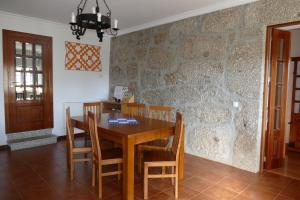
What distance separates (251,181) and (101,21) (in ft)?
9.24

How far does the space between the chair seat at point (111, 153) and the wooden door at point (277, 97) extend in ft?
7.41

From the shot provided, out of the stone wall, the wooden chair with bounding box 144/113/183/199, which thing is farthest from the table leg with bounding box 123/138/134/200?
the stone wall

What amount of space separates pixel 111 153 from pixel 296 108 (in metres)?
4.05

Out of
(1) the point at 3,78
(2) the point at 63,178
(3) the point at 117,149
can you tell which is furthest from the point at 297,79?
(1) the point at 3,78

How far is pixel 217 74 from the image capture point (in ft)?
12.1

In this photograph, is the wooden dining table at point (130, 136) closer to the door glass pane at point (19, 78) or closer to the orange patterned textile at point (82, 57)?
the door glass pane at point (19, 78)

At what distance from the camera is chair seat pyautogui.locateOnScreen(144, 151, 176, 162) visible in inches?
101

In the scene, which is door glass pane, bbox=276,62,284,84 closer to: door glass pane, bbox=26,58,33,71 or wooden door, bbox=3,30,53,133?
wooden door, bbox=3,30,53,133

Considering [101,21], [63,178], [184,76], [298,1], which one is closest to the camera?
[101,21]

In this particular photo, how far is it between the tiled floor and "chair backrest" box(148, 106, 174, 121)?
1798 mm

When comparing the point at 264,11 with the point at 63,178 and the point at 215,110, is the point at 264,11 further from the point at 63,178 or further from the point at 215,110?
the point at 63,178

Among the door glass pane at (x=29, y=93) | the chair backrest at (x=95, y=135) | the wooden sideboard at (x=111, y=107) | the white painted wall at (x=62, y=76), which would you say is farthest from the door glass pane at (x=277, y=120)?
the door glass pane at (x=29, y=93)

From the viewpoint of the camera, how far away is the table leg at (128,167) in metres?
2.30

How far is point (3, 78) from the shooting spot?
4281 mm
